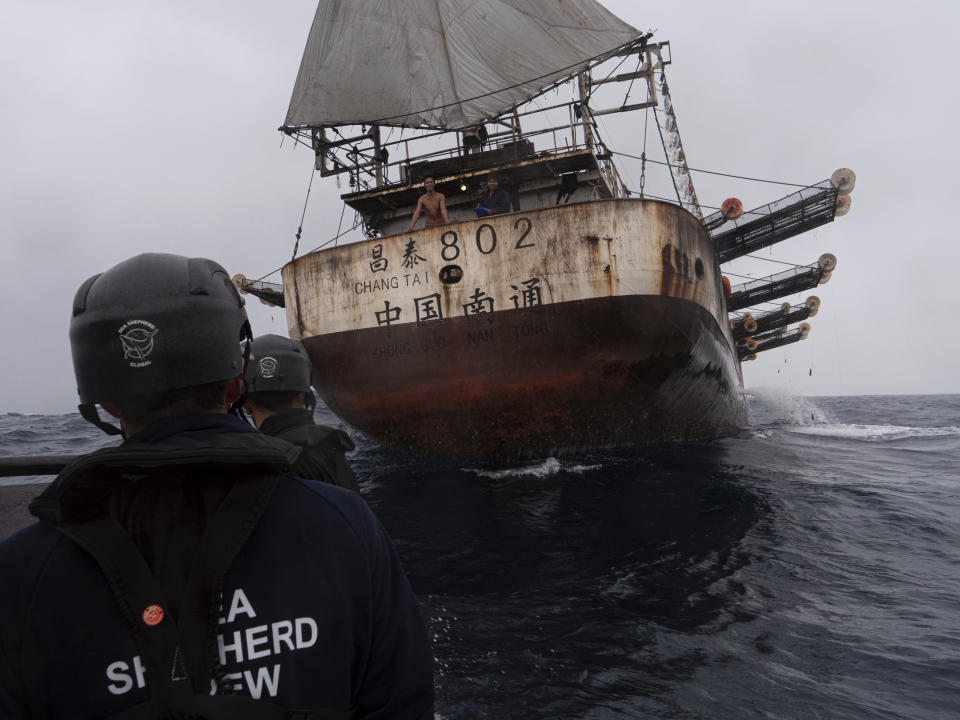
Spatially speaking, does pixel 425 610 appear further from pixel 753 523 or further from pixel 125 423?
pixel 753 523

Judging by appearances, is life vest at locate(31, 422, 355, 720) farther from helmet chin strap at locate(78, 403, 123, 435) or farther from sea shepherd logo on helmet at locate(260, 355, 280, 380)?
sea shepherd logo on helmet at locate(260, 355, 280, 380)

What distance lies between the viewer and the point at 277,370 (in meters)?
3.36

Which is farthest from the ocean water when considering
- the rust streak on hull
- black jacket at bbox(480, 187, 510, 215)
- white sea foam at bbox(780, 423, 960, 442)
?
white sea foam at bbox(780, 423, 960, 442)

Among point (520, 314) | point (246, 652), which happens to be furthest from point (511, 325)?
point (246, 652)

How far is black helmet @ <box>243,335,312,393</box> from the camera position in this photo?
3.33 metres

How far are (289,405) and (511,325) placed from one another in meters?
4.95

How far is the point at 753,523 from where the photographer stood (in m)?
5.72

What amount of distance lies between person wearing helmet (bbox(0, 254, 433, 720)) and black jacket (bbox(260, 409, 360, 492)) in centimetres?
153

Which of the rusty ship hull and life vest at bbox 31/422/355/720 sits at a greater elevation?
the rusty ship hull

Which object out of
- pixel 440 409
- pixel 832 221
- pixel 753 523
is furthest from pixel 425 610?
pixel 832 221

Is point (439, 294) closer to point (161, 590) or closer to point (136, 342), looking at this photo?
point (136, 342)

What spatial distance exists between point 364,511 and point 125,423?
22.5 inches

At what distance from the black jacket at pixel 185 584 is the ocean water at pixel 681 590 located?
203cm

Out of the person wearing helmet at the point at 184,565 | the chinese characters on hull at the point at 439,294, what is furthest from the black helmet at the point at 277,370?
the chinese characters on hull at the point at 439,294
